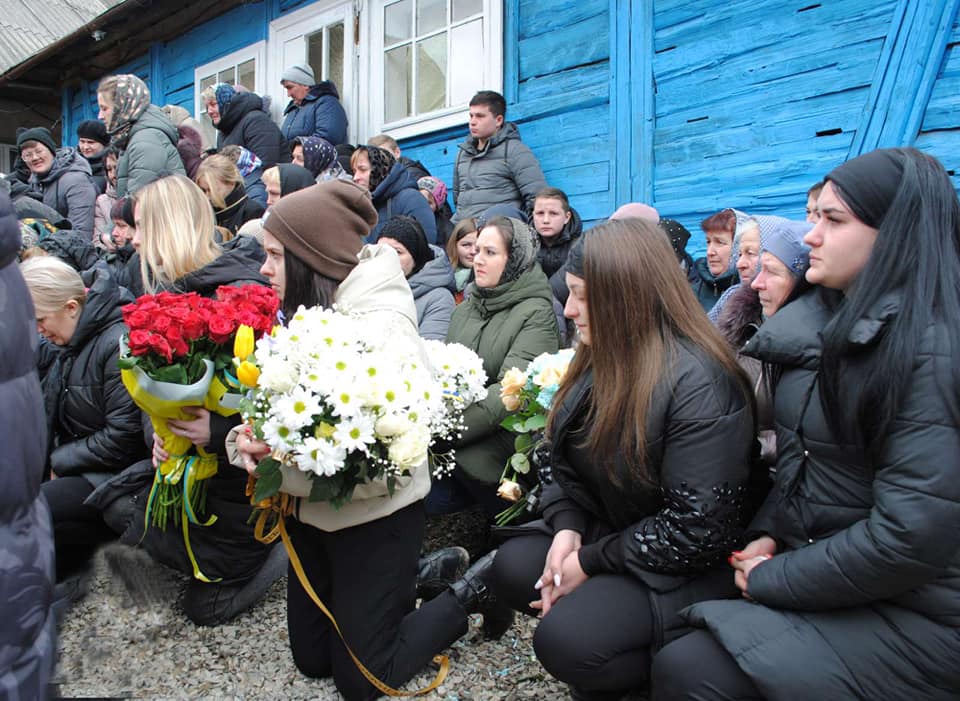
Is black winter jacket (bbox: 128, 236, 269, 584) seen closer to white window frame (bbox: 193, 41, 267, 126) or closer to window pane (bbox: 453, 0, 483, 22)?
window pane (bbox: 453, 0, 483, 22)

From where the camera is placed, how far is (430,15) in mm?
7117

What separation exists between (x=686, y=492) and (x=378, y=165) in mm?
4673

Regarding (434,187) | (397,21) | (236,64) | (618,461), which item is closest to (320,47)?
(397,21)

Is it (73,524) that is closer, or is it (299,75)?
(73,524)

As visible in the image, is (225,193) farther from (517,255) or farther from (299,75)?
(517,255)

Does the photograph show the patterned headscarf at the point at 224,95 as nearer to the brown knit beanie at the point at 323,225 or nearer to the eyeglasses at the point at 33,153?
the eyeglasses at the point at 33,153

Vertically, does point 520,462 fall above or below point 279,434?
below

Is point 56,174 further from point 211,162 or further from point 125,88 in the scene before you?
point 211,162

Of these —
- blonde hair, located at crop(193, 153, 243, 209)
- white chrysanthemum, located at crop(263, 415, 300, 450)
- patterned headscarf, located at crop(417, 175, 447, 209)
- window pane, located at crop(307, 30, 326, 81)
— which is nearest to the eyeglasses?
window pane, located at crop(307, 30, 326, 81)

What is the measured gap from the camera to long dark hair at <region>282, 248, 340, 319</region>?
2865 mm

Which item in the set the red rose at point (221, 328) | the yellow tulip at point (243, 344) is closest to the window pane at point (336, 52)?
the red rose at point (221, 328)

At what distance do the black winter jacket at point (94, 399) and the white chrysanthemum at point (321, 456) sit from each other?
5.42ft

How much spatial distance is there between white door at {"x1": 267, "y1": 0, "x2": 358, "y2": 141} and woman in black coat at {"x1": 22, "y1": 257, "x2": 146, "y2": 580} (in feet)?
16.3

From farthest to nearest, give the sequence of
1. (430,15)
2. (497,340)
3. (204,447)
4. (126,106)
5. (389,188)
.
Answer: (430,15), (126,106), (389,188), (497,340), (204,447)
